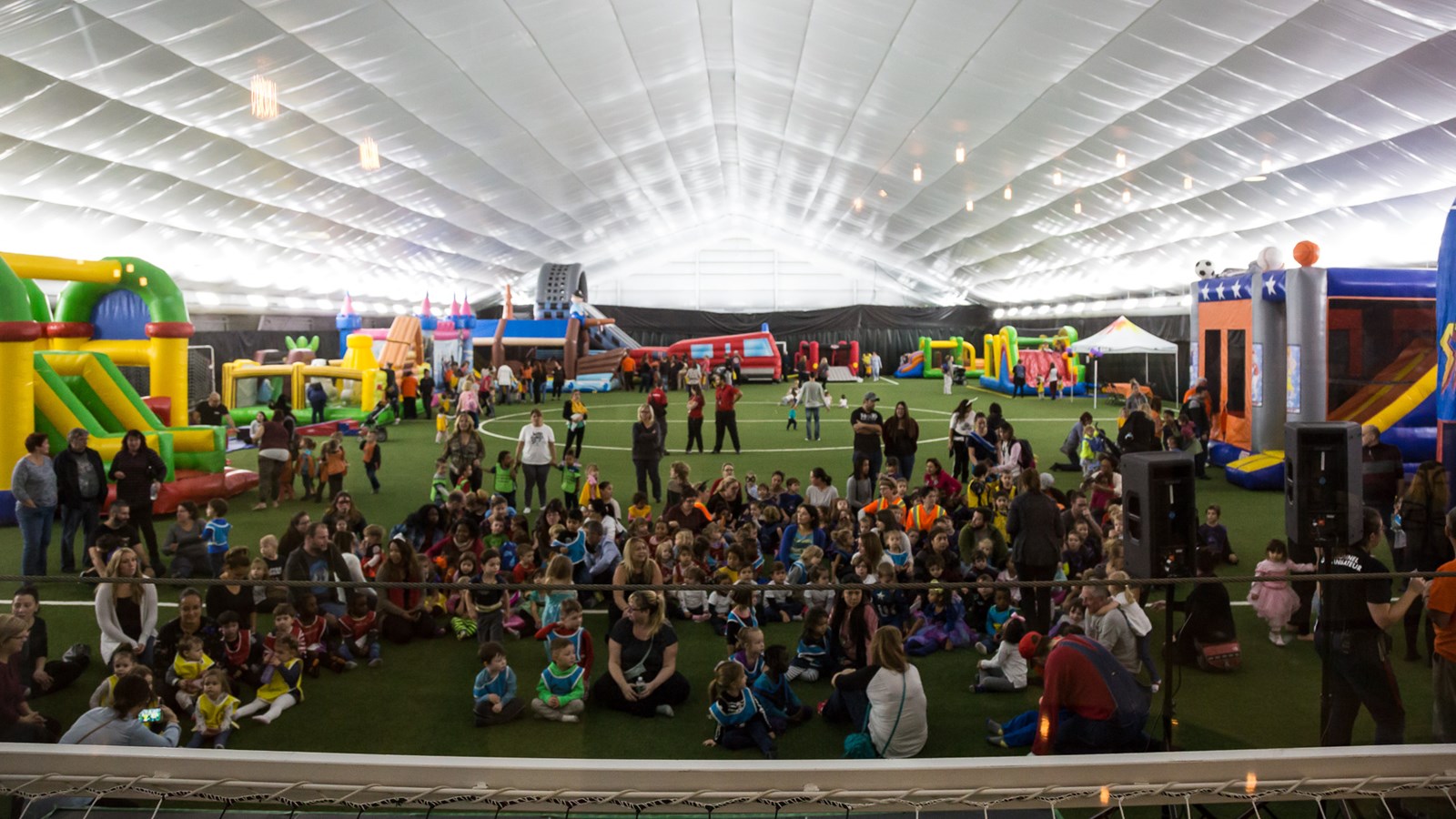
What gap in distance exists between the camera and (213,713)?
14.2 ft

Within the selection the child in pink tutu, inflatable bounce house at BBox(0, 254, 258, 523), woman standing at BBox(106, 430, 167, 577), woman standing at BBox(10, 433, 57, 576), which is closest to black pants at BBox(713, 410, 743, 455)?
inflatable bounce house at BBox(0, 254, 258, 523)

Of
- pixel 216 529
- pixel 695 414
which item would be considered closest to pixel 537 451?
pixel 216 529

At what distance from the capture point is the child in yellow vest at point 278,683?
4.15 metres

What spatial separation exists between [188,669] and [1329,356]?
46.0 feet

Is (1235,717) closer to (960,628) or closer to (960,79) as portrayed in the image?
(960,628)

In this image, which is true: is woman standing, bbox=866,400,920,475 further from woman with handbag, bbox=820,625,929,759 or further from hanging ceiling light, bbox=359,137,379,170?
hanging ceiling light, bbox=359,137,379,170

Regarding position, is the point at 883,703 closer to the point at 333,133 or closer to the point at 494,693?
the point at 494,693

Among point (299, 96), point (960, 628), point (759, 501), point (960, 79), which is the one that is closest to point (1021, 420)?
point (960, 79)

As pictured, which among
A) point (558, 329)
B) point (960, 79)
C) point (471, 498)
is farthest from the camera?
point (558, 329)

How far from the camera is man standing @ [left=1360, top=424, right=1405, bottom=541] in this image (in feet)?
30.4

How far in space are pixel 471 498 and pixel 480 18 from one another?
8.34m

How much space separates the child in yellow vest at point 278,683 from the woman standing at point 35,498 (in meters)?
6.04

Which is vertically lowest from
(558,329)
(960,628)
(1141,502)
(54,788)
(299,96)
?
(54,788)

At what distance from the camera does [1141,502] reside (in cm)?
582
